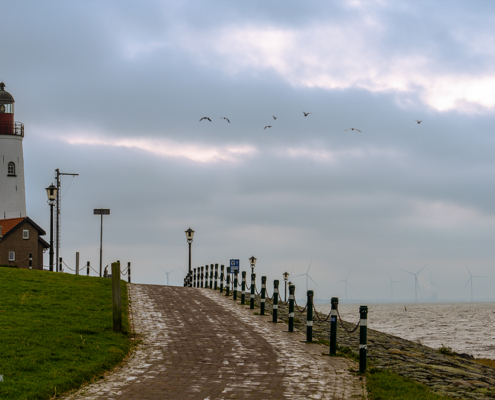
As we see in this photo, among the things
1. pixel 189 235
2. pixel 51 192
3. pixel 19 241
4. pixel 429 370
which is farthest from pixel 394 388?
pixel 19 241

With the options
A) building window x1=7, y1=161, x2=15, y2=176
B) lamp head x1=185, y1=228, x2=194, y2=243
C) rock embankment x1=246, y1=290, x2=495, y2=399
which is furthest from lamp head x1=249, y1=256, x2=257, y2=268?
rock embankment x1=246, y1=290, x2=495, y2=399

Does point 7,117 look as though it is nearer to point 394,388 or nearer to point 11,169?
point 11,169

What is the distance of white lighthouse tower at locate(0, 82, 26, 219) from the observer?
60.7 metres

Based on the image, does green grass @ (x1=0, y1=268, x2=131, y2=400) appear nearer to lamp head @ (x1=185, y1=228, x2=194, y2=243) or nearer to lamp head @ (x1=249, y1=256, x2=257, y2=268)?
lamp head @ (x1=185, y1=228, x2=194, y2=243)

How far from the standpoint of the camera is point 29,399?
9.02 m

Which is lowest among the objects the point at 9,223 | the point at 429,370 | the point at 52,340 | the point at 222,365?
the point at 429,370

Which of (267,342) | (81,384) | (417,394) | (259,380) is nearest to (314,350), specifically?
(267,342)

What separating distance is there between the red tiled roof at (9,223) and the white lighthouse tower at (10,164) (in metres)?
2.47

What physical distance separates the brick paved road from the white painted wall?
46096 millimetres

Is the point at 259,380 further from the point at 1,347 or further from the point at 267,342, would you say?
the point at 1,347

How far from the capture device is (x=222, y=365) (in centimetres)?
1183

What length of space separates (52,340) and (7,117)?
53918 millimetres

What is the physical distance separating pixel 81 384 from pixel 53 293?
12.8 metres

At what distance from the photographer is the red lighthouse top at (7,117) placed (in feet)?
202
